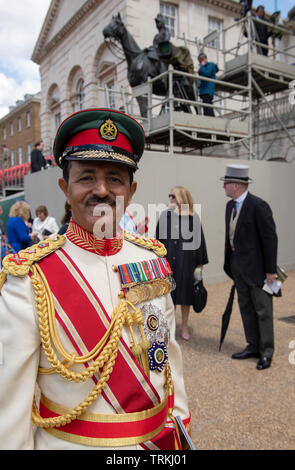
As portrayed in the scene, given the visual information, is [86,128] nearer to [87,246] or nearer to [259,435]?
[87,246]

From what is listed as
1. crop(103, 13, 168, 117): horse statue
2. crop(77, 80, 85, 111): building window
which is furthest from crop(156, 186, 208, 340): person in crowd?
crop(77, 80, 85, 111): building window

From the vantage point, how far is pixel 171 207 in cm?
486

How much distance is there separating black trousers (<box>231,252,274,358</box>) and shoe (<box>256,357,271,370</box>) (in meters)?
0.04

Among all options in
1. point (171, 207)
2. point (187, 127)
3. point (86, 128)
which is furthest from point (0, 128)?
point (86, 128)

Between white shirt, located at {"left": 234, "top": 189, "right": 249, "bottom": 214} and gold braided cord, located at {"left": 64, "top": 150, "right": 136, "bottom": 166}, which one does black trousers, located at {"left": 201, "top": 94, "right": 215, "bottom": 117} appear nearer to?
white shirt, located at {"left": 234, "top": 189, "right": 249, "bottom": 214}

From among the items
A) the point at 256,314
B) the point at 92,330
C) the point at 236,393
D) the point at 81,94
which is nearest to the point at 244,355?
the point at 256,314

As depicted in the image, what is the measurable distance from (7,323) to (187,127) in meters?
8.86

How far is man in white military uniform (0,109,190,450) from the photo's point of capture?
1146 millimetres

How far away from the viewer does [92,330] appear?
123cm

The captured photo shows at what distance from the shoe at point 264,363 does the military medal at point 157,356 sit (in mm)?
3033

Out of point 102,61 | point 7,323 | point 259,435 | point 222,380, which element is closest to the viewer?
point 7,323
